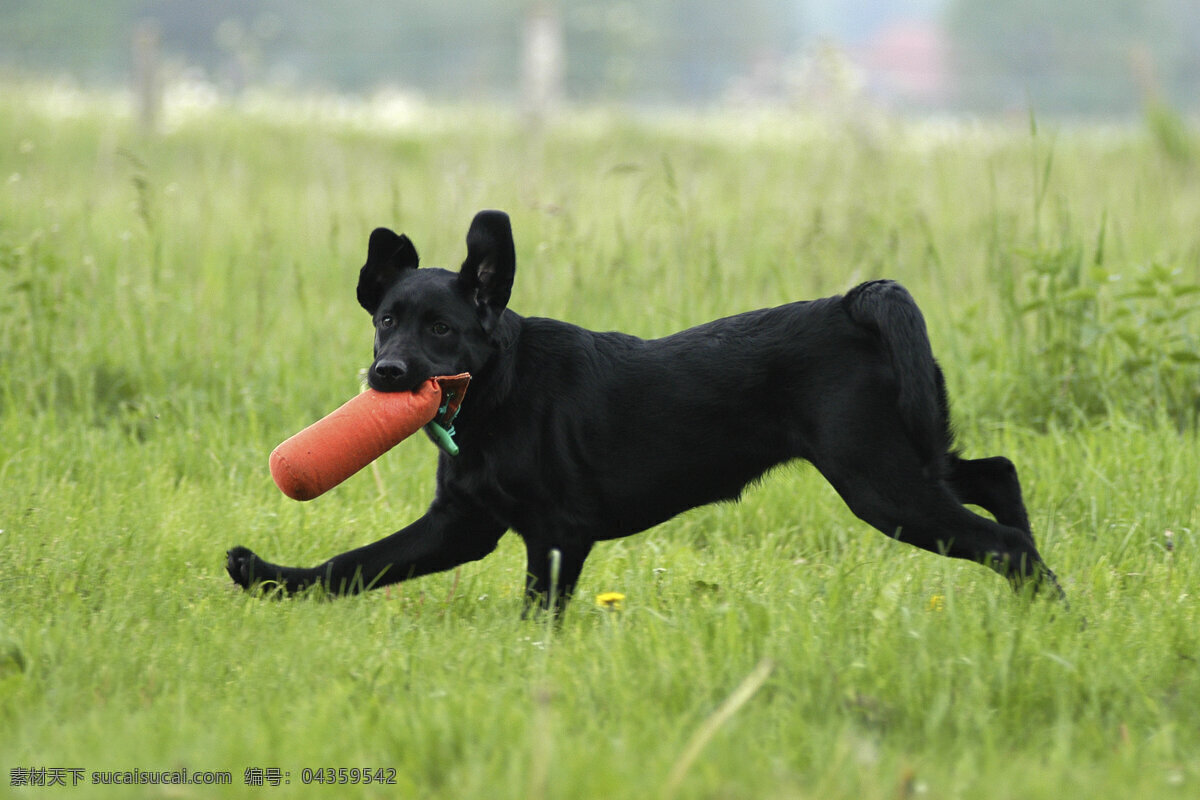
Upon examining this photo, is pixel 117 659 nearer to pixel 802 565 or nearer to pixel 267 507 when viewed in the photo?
pixel 267 507

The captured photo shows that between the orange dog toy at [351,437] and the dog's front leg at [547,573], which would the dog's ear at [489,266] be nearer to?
the orange dog toy at [351,437]

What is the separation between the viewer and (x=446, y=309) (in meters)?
2.95

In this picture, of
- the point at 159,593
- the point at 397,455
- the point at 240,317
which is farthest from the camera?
the point at 240,317

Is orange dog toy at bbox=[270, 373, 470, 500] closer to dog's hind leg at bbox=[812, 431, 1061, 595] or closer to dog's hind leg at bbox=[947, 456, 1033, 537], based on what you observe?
dog's hind leg at bbox=[812, 431, 1061, 595]

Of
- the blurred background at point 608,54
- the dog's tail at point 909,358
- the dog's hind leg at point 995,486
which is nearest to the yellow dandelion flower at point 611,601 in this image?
the dog's tail at point 909,358

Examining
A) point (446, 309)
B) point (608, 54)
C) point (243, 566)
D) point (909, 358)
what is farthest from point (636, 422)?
point (608, 54)

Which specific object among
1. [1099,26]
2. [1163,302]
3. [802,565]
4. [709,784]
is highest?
[1099,26]

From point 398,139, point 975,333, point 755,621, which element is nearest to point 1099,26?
point 398,139

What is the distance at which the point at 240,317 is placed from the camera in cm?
564

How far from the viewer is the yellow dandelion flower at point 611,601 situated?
3.05 metres

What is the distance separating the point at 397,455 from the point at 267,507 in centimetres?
71

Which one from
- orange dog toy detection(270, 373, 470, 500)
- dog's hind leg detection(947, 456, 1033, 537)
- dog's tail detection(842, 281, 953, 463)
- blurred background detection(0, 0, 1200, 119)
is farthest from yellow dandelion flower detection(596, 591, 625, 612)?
blurred background detection(0, 0, 1200, 119)

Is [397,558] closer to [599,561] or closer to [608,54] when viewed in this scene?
[599,561]

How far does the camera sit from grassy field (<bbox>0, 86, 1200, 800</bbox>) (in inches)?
84.0
